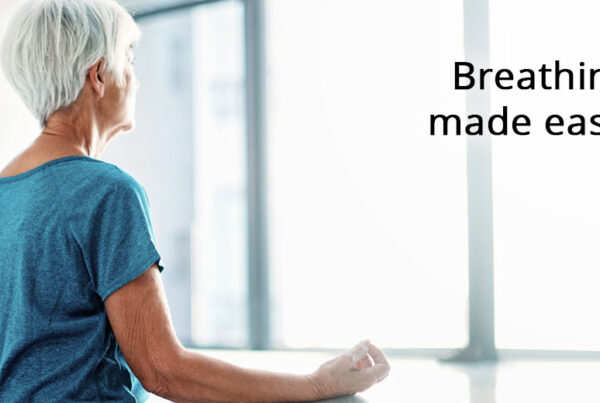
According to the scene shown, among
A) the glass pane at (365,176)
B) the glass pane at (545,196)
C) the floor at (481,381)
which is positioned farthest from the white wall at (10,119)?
the glass pane at (545,196)

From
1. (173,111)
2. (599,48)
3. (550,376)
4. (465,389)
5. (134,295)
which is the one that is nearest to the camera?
(134,295)

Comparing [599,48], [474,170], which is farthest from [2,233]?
[599,48]

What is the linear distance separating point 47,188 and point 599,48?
1.81 meters

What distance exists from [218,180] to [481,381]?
5.32 feet

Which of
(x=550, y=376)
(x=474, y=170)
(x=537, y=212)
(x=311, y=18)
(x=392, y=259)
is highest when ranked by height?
(x=311, y=18)

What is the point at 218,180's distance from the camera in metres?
2.91

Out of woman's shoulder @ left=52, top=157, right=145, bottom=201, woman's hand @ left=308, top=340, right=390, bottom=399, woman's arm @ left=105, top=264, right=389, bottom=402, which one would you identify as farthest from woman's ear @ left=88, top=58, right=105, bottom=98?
woman's hand @ left=308, top=340, right=390, bottom=399

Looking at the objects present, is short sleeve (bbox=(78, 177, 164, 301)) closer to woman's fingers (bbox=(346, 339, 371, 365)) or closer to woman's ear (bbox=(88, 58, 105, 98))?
woman's ear (bbox=(88, 58, 105, 98))

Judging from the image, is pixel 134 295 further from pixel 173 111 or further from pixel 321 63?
pixel 173 111

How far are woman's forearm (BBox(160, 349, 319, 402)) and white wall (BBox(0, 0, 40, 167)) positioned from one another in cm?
165

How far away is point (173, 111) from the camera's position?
3.32m

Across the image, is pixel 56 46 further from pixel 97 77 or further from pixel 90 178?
pixel 90 178

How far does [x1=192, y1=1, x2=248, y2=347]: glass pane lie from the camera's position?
8.27 ft

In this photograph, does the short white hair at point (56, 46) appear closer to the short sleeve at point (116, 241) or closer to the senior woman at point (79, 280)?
the senior woman at point (79, 280)
